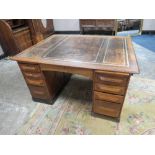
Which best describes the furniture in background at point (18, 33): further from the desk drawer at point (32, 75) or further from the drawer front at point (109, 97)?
the drawer front at point (109, 97)

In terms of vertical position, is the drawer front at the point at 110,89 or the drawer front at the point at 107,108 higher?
the drawer front at the point at 110,89

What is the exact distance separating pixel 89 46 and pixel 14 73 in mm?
1785

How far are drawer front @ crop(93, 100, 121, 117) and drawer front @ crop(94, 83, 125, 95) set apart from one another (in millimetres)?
163

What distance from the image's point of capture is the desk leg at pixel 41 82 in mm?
1384

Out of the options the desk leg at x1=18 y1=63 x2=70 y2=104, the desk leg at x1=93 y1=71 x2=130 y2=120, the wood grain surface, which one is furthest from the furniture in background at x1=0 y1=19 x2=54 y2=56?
the desk leg at x1=93 y1=71 x2=130 y2=120

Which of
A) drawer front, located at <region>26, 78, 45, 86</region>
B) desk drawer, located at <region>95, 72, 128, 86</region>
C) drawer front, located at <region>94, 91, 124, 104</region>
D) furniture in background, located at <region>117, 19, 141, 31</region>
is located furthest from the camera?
furniture in background, located at <region>117, 19, 141, 31</region>

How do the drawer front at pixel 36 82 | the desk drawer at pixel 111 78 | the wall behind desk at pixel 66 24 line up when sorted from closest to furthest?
1. the desk drawer at pixel 111 78
2. the drawer front at pixel 36 82
3. the wall behind desk at pixel 66 24

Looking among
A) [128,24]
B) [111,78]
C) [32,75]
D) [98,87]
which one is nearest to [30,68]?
[32,75]

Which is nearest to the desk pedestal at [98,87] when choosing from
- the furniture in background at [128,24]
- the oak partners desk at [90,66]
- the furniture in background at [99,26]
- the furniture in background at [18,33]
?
the oak partners desk at [90,66]

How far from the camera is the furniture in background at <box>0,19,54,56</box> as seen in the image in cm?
284

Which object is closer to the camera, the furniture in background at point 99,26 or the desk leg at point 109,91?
the desk leg at point 109,91

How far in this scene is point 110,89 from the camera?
118cm

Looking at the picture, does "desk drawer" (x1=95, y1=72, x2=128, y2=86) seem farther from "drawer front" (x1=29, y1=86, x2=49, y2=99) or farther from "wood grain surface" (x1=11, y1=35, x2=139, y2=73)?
"drawer front" (x1=29, y1=86, x2=49, y2=99)

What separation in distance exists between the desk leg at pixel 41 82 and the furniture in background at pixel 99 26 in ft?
9.34
